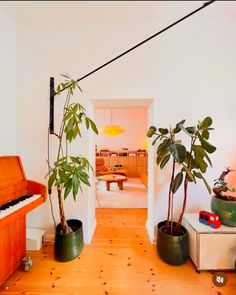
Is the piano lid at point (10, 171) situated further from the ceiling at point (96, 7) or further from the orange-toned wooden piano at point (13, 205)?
the ceiling at point (96, 7)

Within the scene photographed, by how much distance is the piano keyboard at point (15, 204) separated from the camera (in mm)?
1283

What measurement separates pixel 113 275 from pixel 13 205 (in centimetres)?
115

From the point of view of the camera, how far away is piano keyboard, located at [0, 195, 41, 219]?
1.28 metres

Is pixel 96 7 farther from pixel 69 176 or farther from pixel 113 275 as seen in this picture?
pixel 113 275

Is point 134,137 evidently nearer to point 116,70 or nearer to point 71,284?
point 116,70

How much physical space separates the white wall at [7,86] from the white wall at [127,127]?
15.8ft

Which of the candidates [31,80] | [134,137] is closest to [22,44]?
[31,80]

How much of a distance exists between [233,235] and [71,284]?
1599mm

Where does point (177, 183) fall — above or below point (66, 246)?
above

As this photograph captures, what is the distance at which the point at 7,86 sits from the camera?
192 centimetres

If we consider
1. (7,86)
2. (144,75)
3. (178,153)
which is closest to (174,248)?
(178,153)

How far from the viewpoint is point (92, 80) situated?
203 centimetres

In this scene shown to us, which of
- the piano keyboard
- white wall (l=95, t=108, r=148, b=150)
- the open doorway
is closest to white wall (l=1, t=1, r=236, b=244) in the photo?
the piano keyboard

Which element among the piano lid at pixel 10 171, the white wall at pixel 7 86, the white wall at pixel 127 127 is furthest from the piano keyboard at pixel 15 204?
the white wall at pixel 127 127
